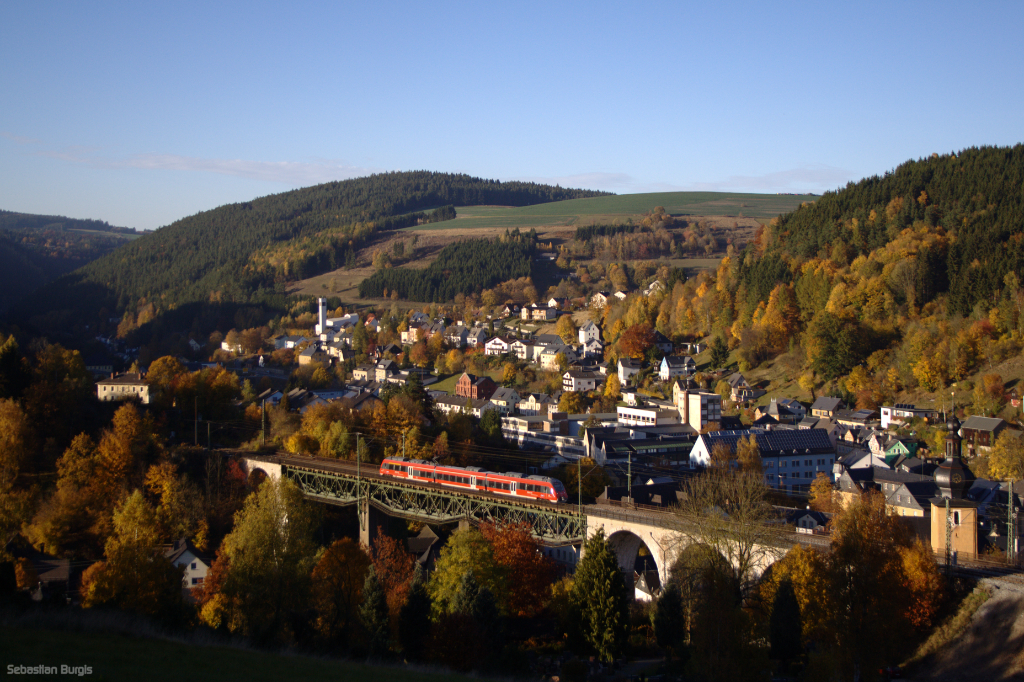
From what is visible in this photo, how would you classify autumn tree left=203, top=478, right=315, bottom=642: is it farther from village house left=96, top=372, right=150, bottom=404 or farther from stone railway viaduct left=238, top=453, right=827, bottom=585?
village house left=96, top=372, right=150, bottom=404

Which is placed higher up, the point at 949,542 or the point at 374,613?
the point at 949,542

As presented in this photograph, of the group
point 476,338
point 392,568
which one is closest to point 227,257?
point 476,338

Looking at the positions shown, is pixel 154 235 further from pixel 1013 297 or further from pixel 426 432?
pixel 1013 297

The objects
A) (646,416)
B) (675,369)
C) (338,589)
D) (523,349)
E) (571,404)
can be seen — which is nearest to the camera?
(338,589)

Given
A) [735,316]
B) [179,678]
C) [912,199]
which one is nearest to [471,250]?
[735,316]

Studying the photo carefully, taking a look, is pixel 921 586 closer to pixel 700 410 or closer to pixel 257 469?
pixel 257 469

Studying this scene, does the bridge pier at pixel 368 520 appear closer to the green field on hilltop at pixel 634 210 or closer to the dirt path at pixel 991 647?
the dirt path at pixel 991 647
